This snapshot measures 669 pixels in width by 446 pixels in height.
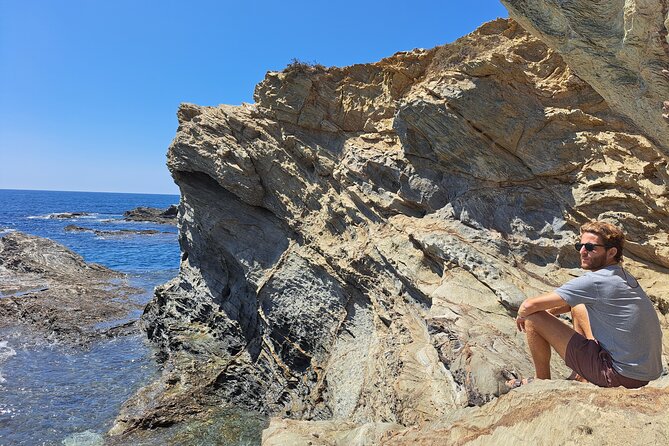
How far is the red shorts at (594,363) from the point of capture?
15.6 feet

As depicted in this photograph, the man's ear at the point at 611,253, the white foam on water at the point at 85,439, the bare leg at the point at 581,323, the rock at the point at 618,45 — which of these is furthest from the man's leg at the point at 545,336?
the white foam on water at the point at 85,439

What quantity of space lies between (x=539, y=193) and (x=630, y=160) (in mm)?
1927

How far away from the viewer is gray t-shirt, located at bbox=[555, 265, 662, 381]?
4684mm

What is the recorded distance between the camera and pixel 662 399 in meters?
4.01

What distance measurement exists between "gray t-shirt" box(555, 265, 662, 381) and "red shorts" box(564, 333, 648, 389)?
0.07m

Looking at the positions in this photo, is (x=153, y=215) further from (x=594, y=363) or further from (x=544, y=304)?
(x=594, y=363)

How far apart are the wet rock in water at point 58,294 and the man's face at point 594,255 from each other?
19812 mm

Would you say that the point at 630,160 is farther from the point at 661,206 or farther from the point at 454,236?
the point at 454,236

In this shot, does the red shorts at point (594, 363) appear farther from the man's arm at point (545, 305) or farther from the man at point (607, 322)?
the man's arm at point (545, 305)

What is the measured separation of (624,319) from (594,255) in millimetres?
783

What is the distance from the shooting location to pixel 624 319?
15.5 ft

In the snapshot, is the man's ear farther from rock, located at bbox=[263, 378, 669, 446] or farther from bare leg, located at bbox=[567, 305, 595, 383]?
rock, located at bbox=[263, 378, 669, 446]

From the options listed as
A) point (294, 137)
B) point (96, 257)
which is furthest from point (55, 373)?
point (96, 257)

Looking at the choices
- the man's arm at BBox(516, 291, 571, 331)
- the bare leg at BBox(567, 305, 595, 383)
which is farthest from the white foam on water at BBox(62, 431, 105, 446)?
the bare leg at BBox(567, 305, 595, 383)
